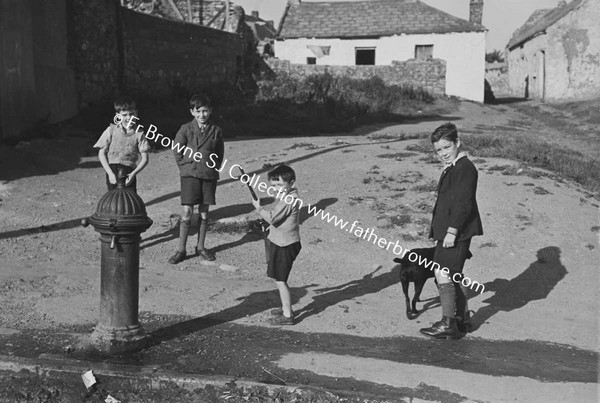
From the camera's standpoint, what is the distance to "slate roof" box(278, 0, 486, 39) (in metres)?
32.4

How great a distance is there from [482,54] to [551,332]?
27.1 metres

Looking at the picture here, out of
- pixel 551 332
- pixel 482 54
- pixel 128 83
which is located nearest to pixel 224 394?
pixel 551 332

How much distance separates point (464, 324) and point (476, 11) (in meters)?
31.8

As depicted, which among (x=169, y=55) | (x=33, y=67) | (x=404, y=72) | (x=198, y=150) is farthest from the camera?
(x=404, y=72)

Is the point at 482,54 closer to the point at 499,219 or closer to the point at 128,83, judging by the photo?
the point at 128,83

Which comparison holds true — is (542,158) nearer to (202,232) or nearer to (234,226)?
(234,226)

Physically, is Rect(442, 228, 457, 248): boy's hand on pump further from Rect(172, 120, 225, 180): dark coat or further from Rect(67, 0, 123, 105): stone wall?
Rect(67, 0, 123, 105): stone wall

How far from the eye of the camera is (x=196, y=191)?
7.82m

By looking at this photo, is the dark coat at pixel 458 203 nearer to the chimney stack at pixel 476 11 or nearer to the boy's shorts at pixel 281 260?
the boy's shorts at pixel 281 260

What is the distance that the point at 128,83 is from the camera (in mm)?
18328

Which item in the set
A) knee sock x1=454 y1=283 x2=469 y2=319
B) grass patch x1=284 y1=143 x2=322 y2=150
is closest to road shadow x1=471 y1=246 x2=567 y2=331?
knee sock x1=454 y1=283 x2=469 y2=319

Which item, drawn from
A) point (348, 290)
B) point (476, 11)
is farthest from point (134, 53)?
point (476, 11)

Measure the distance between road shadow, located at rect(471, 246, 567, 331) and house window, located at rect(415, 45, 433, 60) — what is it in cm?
2487

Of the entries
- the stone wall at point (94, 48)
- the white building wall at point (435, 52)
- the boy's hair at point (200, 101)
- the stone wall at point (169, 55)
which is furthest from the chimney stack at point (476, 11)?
the boy's hair at point (200, 101)
